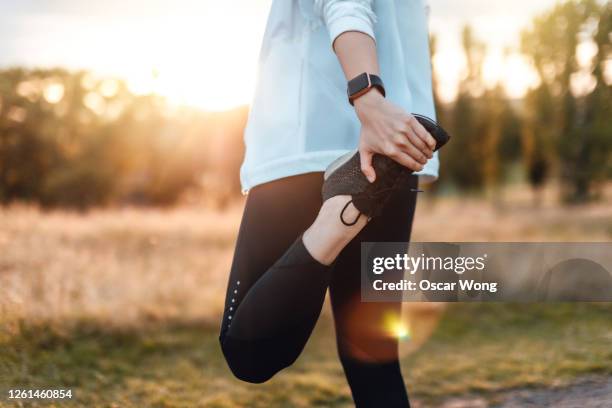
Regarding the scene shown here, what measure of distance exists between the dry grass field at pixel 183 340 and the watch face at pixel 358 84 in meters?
2.00

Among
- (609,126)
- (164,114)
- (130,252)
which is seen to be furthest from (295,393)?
(164,114)

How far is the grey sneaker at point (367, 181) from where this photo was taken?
53.0 inches

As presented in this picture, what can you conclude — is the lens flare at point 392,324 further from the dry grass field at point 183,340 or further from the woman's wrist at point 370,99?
the dry grass field at point 183,340

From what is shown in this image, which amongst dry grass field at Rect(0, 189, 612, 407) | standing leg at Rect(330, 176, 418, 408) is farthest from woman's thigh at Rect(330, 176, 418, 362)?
dry grass field at Rect(0, 189, 612, 407)

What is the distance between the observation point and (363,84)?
133 centimetres

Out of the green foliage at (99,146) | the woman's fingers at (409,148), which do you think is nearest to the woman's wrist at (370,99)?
the woman's fingers at (409,148)

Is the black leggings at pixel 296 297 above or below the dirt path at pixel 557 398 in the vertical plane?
above

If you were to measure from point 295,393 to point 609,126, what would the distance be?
5.83 m

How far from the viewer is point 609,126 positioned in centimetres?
726

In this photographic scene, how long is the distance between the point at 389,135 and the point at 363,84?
142 millimetres

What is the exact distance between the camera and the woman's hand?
127cm

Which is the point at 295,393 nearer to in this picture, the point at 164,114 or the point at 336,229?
the point at 336,229

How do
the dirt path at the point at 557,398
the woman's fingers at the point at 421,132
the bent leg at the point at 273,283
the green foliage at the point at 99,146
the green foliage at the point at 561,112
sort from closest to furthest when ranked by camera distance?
the woman's fingers at the point at 421,132 → the bent leg at the point at 273,283 → the dirt path at the point at 557,398 → the green foliage at the point at 561,112 → the green foliage at the point at 99,146

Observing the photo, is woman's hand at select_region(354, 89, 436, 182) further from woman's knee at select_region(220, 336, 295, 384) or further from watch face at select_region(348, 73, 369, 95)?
woman's knee at select_region(220, 336, 295, 384)
